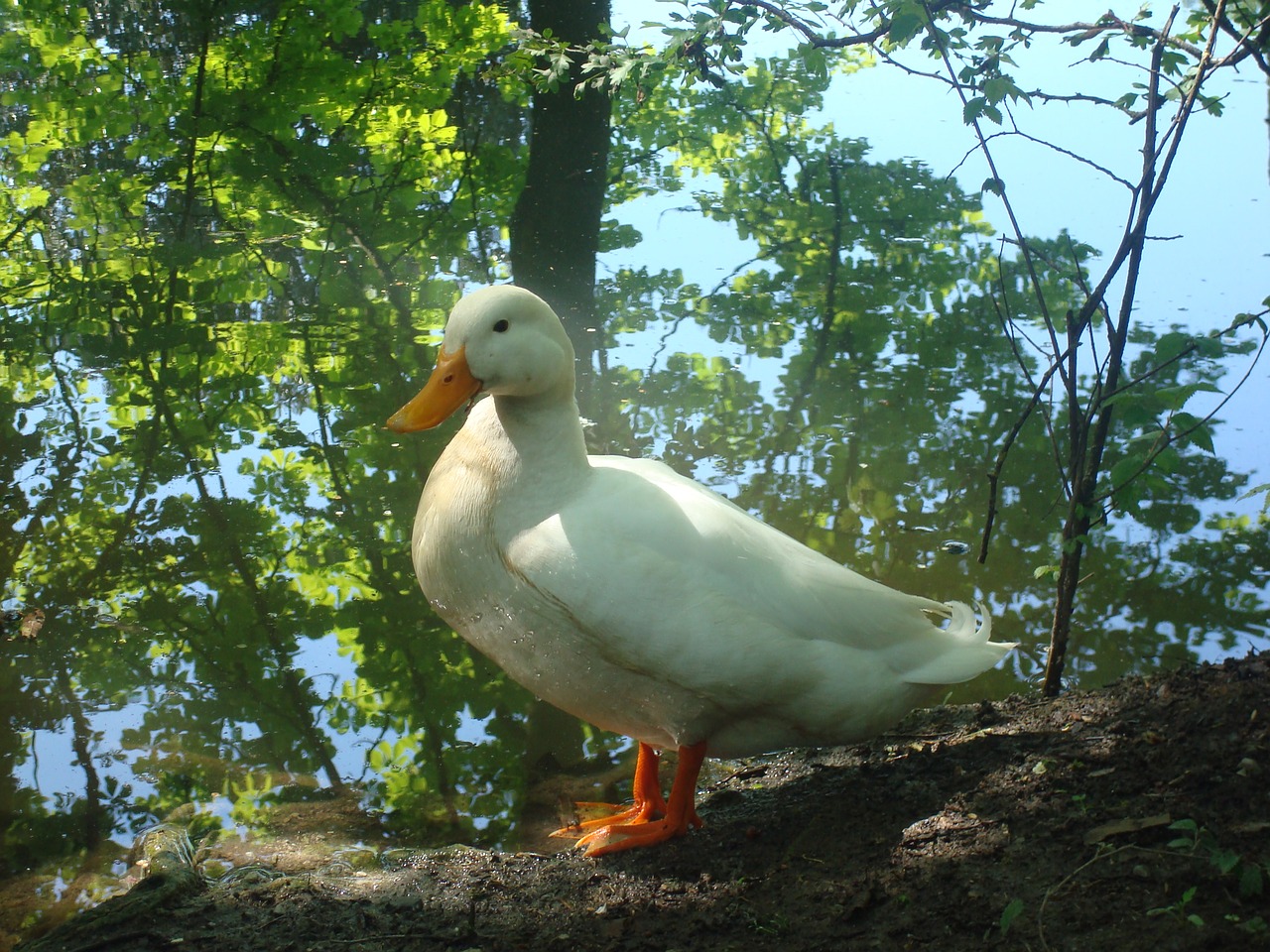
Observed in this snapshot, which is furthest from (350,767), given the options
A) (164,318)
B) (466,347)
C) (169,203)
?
(169,203)

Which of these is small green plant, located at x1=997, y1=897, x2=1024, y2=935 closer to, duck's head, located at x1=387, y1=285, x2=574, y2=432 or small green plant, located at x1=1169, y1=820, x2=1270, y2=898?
small green plant, located at x1=1169, y1=820, x2=1270, y2=898

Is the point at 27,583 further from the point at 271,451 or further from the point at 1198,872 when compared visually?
the point at 1198,872

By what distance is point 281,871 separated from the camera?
119 inches

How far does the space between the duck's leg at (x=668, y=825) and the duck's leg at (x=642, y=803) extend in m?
0.11

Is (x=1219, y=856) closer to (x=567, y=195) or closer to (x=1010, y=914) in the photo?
(x=1010, y=914)

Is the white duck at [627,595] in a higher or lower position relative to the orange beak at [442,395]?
lower

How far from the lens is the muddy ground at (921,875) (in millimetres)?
2211

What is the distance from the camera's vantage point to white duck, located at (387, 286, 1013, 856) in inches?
112

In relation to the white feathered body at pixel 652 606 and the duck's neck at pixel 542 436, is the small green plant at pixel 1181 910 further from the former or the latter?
the duck's neck at pixel 542 436

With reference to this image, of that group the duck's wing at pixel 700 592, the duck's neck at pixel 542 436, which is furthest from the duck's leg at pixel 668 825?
the duck's neck at pixel 542 436

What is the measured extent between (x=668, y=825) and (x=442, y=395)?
141 cm

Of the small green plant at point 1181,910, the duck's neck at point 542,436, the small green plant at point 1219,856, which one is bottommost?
the small green plant at point 1181,910

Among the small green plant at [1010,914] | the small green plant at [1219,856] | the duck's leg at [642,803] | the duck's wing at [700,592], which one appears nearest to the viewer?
the small green plant at [1219,856]

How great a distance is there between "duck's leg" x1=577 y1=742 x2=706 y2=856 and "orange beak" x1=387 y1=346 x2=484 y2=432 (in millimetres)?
1223
